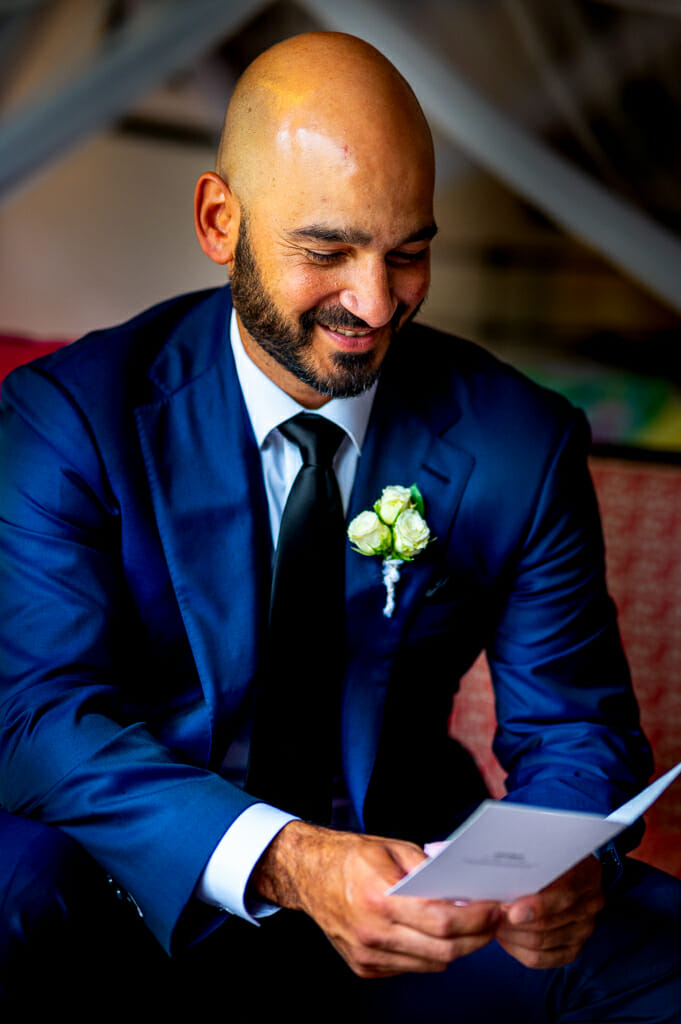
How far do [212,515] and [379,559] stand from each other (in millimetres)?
242

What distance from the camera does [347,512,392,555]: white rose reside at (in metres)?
1.54

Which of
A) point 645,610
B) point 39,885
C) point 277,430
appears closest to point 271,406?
point 277,430

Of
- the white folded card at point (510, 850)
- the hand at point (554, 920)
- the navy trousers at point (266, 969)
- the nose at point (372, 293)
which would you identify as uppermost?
the nose at point (372, 293)

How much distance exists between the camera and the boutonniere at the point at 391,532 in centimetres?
154

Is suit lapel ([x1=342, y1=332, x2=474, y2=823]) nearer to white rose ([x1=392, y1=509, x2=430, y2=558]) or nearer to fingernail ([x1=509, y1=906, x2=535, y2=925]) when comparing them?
white rose ([x1=392, y1=509, x2=430, y2=558])

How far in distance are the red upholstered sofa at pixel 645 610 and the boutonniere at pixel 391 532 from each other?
958mm

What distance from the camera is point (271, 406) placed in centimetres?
161

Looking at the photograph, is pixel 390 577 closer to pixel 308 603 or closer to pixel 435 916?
pixel 308 603

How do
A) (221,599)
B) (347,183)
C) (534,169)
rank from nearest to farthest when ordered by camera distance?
(347,183) < (221,599) < (534,169)

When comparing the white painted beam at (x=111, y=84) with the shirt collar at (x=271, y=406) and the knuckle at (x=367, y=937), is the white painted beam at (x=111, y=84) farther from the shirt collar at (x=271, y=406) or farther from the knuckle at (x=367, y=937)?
the knuckle at (x=367, y=937)

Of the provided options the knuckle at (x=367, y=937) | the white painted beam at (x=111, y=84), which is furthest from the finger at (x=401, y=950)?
the white painted beam at (x=111, y=84)

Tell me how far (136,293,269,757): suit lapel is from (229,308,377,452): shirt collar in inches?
0.9

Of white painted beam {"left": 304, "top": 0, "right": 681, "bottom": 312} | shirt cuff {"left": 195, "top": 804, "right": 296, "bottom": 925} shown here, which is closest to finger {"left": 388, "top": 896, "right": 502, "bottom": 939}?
shirt cuff {"left": 195, "top": 804, "right": 296, "bottom": 925}

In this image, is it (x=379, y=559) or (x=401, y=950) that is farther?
(x=379, y=559)
